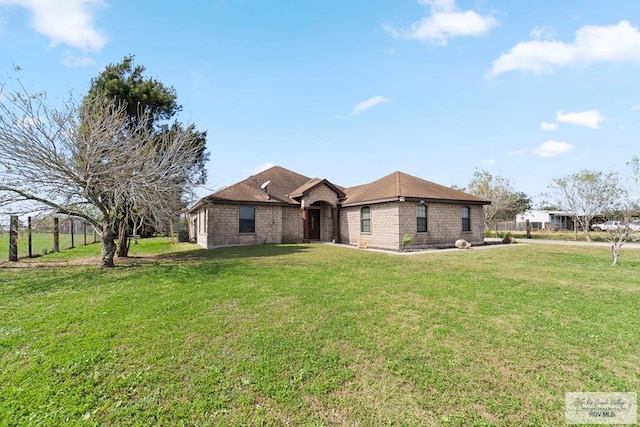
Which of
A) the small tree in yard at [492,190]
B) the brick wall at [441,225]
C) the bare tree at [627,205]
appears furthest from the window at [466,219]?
the small tree in yard at [492,190]

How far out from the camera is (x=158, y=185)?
11070 millimetres

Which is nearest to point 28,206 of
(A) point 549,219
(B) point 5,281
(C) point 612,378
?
(B) point 5,281

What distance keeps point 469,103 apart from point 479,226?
8460 mm

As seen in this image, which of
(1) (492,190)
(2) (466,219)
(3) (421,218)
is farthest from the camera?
(1) (492,190)

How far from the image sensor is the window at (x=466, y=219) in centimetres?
1833

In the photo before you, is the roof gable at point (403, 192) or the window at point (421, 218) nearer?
the roof gable at point (403, 192)

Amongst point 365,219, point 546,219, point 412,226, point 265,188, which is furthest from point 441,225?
point 546,219

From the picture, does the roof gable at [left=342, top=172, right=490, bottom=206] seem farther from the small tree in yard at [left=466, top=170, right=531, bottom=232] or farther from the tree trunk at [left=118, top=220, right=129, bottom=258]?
the small tree in yard at [left=466, top=170, right=531, bottom=232]

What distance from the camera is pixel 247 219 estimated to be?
1853 centimetres

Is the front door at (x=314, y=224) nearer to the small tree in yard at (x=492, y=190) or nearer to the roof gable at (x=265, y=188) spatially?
the roof gable at (x=265, y=188)

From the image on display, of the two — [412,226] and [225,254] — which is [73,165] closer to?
[225,254]

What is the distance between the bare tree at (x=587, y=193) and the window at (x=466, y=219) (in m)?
11.5

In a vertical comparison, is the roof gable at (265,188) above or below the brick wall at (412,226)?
above

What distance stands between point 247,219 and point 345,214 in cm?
665
